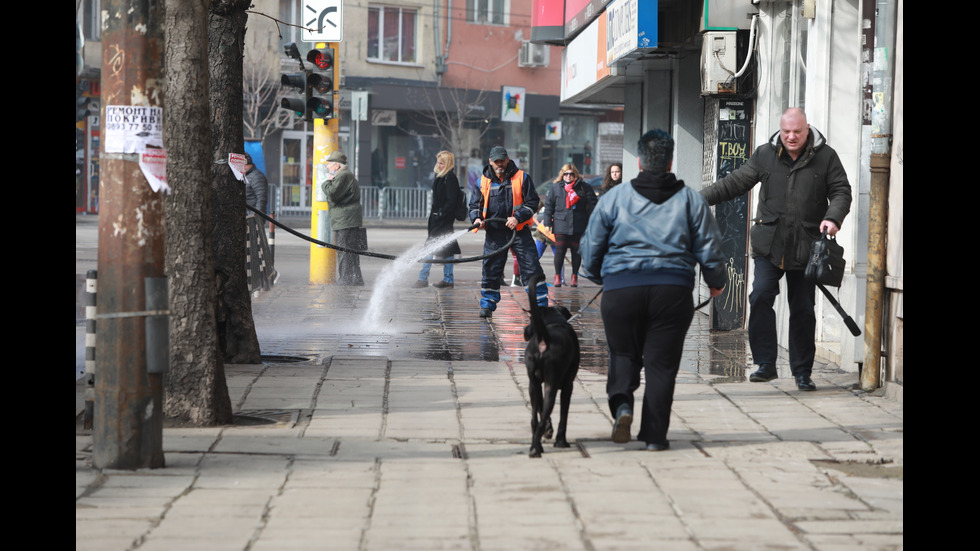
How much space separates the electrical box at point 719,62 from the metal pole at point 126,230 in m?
6.78

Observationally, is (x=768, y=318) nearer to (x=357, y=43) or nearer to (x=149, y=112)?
(x=149, y=112)

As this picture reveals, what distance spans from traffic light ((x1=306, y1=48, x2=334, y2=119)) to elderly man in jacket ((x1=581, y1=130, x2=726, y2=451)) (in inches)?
383

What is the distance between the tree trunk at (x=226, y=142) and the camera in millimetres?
8961

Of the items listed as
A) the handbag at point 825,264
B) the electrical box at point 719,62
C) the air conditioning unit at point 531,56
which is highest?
the air conditioning unit at point 531,56

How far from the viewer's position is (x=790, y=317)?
840 centimetres

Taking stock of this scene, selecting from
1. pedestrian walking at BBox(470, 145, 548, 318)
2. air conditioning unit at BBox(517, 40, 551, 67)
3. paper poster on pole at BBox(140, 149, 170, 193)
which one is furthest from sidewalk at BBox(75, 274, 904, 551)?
air conditioning unit at BBox(517, 40, 551, 67)

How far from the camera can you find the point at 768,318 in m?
8.44

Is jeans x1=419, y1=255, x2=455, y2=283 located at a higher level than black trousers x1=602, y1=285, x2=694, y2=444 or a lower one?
lower

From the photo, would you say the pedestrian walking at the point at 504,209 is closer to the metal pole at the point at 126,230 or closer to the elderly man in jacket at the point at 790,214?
the elderly man in jacket at the point at 790,214

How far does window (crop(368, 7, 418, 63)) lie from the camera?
40.4m

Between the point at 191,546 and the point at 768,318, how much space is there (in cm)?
513

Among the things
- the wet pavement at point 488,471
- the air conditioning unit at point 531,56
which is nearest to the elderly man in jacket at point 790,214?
the wet pavement at point 488,471

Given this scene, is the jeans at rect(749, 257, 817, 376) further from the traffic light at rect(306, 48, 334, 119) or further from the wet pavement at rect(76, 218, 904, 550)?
the traffic light at rect(306, 48, 334, 119)

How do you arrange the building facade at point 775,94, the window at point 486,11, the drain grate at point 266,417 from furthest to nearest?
the window at point 486,11
the building facade at point 775,94
the drain grate at point 266,417
